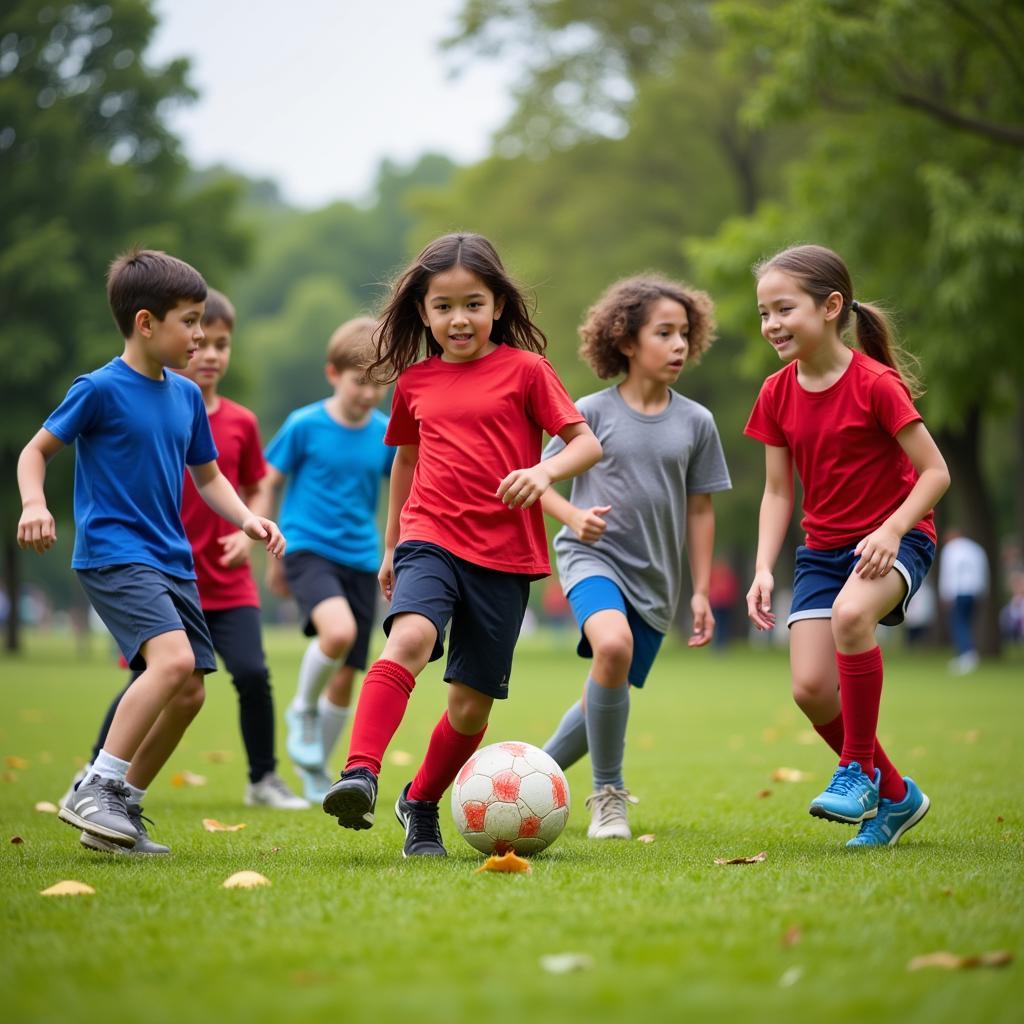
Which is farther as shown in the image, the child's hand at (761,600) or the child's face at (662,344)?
the child's face at (662,344)

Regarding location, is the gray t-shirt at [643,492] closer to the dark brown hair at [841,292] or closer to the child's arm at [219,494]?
the dark brown hair at [841,292]

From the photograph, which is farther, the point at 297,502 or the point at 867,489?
the point at 297,502

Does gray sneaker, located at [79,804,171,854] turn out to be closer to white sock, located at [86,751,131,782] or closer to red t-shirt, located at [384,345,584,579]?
white sock, located at [86,751,131,782]

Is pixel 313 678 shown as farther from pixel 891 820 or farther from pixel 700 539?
pixel 891 820

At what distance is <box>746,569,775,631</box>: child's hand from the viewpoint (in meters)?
5.58

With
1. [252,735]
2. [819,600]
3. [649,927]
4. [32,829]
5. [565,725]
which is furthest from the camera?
[252,735]

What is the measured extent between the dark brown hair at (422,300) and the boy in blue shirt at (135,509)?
71cm

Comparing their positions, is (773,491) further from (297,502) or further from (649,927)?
(297,502)

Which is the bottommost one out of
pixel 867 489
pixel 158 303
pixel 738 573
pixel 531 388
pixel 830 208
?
pixel 738 573

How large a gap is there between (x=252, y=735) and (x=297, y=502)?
1.31 meters

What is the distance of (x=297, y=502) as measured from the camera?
8055 mm

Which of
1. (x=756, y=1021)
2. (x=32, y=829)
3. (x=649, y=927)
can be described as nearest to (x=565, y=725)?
(x=32, y=829)

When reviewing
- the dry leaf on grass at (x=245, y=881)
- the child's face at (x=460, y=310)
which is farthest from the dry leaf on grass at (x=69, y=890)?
the child's face at (x=460, y=310)

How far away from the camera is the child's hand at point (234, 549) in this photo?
6.86 m
